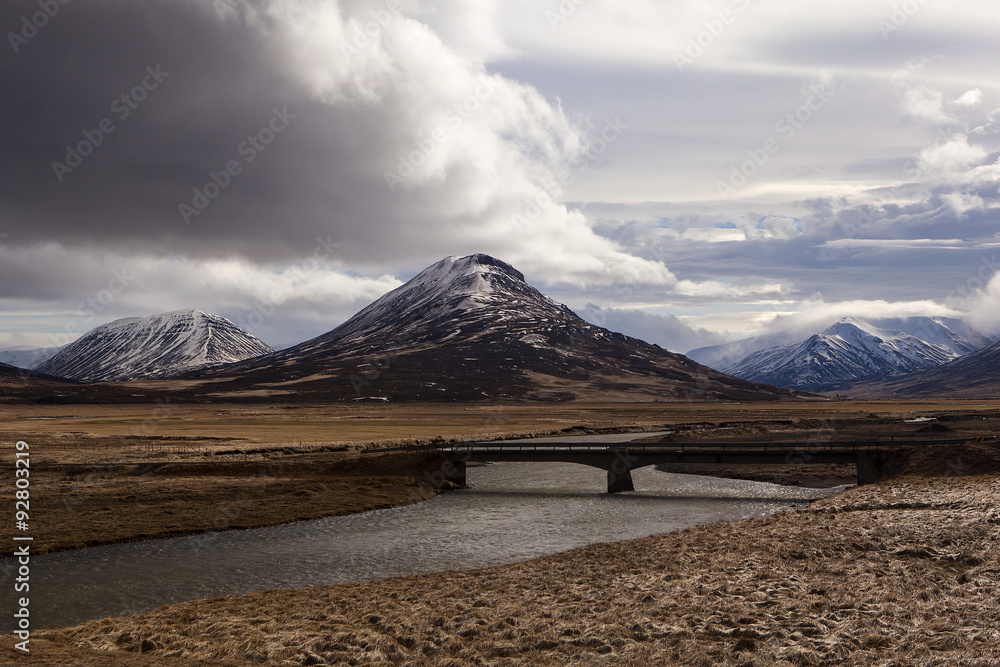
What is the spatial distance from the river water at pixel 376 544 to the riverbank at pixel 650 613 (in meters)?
4.50

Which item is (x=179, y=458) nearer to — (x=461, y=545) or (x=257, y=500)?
(x=257, y=500)

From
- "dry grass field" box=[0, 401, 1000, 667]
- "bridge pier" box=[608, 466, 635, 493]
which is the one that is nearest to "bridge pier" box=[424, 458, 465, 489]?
"bridge pier" box=[608, 466, 635, 493]

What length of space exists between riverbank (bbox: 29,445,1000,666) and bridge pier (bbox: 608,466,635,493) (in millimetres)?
31558

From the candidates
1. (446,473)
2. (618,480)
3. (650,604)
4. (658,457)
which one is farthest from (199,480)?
(650,604)

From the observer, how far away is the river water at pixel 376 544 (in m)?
32.9

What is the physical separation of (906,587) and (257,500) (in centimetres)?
4704

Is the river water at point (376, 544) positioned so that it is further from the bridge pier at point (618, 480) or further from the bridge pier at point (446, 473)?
the bridge pier at point (446, 473)

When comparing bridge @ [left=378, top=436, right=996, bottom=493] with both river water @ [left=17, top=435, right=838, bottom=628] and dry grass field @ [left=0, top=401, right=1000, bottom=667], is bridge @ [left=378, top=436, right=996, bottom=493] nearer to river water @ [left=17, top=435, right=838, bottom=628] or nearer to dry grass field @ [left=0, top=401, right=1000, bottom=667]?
river water @ [left=17, top=435, right=838, bottom=628]

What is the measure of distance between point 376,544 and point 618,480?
3146cm

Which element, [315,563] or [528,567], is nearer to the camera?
[528,567]

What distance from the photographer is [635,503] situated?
2400 inches

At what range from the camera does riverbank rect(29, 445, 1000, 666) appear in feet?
70.8

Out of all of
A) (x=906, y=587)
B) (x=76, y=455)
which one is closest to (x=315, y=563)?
(x=906, y=587)

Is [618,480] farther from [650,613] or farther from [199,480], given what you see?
[650,613]
